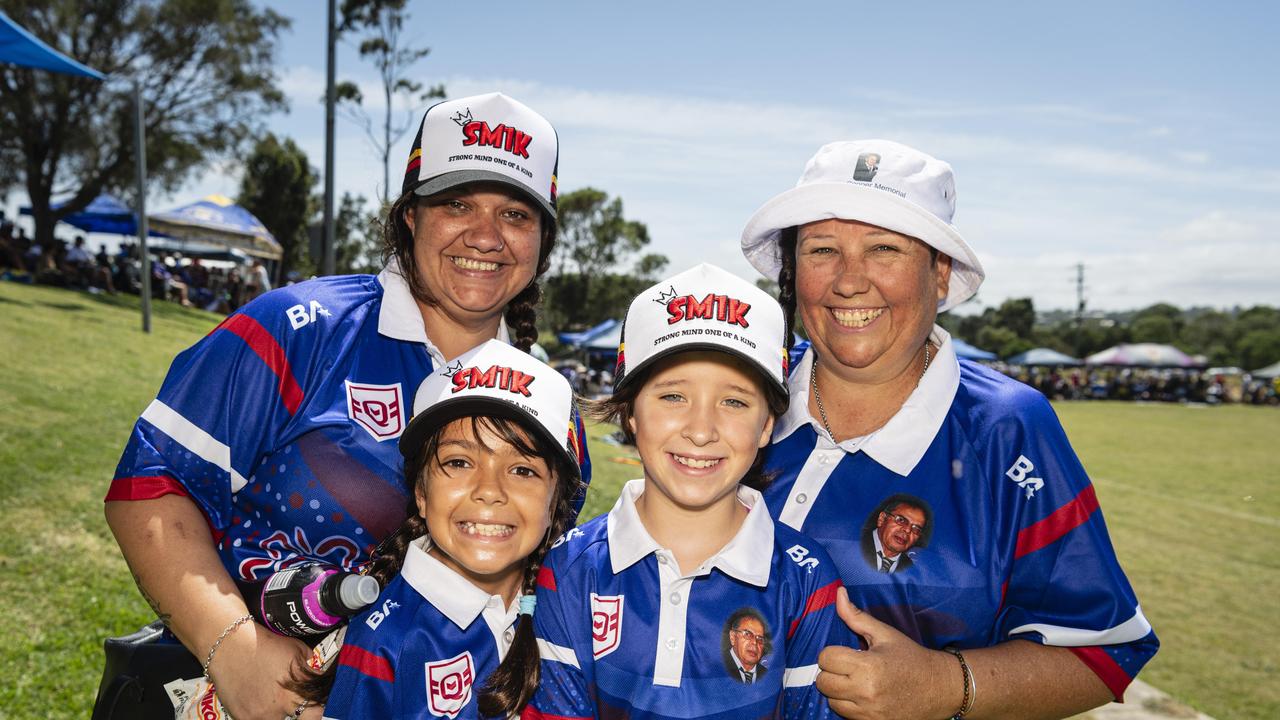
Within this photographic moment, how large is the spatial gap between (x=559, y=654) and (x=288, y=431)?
1.04 m

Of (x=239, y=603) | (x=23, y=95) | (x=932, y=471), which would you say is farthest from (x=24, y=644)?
(x=23, y=95)

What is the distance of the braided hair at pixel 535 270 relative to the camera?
9.79ft

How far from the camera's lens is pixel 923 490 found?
2.58 meters

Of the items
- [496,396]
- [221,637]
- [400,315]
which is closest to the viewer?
[221,637]

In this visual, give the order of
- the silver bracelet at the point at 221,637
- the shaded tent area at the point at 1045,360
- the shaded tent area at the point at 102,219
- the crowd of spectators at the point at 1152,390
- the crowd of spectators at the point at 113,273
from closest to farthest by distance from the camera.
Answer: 1. the silver bracelet at the point at 221,637
2. the crowd of spectators at the point at 113,273
3. the shaded tent area at the point at 102,219
4. the crowd of spectators at the point at 1152,390
5. the shaded tent area at the point at 1045,360

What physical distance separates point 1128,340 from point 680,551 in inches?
4417

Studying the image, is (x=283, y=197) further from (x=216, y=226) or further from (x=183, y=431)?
(x=183, y=431)

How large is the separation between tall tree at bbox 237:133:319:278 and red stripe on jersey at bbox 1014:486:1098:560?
52.9 meters

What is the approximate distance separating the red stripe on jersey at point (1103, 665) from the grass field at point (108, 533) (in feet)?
15.0

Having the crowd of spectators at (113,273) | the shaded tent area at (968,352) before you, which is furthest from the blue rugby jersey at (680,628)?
the shaded tent area at (968,352)

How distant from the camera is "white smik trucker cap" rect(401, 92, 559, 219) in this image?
287cm

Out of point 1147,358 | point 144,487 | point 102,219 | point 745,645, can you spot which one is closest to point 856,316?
point 745,645

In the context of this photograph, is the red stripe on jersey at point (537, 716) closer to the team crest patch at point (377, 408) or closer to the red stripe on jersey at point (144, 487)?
the team crest patch at point (377, 408)

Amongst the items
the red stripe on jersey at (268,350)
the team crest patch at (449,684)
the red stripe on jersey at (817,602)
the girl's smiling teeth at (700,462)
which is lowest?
the team crest patch at (449,684)
